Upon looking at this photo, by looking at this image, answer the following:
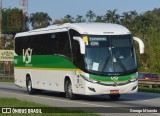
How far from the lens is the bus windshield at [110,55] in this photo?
76.8 feet

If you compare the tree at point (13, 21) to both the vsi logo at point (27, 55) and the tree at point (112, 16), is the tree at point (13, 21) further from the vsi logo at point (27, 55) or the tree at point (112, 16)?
the vsi logo at point (27, 55)

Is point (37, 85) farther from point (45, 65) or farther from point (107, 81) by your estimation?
point (107, 81)

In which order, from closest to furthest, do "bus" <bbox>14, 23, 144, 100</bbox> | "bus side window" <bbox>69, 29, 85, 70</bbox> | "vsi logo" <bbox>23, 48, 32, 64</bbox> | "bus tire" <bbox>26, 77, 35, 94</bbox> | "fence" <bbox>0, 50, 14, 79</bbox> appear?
"bus" <bbox>14, 23, 144, 100</bbox>
"bus side window" <bbox>69, 29, 85, 70</bbox>
"vsi logo" <bbox>23, 48, 32, 64</bbox>
"bus tire" <bbox>26, 77, 35, 94</bbox>
"fence" <bbox>0, 50, 14, 79</bbox>

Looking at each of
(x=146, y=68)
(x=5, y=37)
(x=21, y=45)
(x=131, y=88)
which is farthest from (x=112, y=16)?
(x=131, y=88)

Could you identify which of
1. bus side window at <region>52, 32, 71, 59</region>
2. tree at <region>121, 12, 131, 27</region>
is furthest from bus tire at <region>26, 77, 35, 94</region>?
tree at <region>121, 12, 131, 27</region>

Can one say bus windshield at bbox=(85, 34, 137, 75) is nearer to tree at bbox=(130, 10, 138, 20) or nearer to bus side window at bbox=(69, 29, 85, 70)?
bus side window at bbox=(69, 29, 85, 70)

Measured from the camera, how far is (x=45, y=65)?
28328 millimetres

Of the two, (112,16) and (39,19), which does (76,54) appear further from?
(39,19)

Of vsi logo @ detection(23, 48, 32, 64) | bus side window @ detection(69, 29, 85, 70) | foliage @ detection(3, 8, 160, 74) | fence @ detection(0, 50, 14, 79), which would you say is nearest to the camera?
bus side window @ detection(69, 29, 85, 70)

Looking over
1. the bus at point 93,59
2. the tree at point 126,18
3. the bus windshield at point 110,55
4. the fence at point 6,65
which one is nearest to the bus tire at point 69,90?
the bus at point 93,59

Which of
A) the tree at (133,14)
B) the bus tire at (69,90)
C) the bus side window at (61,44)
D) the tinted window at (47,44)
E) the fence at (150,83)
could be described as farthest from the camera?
the tree at (133,14)

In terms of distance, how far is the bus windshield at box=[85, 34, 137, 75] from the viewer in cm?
2341

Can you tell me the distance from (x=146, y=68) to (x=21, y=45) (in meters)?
43.9

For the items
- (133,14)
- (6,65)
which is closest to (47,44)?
(6,65)
